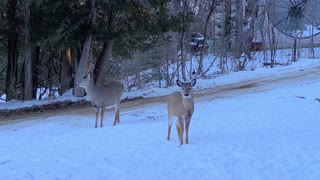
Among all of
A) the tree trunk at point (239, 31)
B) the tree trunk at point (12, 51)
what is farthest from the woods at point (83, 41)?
the tree trunk at point (239, 31)

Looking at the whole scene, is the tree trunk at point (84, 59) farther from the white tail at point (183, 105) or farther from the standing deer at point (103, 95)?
the white tail at point (183, 105)

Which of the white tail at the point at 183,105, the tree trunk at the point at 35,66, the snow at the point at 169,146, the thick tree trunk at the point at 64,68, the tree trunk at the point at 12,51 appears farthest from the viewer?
the thick tree trunk at the point at 64,68

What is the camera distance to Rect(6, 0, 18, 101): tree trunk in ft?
74.9

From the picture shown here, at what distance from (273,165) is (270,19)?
32.2 metres

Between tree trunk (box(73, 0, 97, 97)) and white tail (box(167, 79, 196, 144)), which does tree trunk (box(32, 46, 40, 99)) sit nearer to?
tree trunk (box(73, 0, 97, 97))

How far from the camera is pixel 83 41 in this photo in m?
21.8

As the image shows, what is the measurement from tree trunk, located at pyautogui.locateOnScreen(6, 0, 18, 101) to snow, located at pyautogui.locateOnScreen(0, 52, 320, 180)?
747 cm

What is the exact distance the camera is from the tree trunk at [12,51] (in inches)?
899

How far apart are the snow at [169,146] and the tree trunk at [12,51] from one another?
747 cm

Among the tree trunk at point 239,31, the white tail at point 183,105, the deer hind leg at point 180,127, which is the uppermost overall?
the tree trunk at point 239,31

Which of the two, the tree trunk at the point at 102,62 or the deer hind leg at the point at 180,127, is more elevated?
the tree trunk at the point at 102,62

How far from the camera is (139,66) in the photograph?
1287 inches

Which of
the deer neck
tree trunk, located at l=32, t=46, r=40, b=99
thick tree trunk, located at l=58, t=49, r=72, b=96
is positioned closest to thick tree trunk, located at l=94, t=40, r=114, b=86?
thick tree trunk, located at l=58, t=49, r=72, b=96

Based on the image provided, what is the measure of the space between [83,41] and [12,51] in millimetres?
4646
